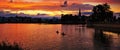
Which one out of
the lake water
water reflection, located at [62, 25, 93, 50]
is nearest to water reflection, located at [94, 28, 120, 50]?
the lake water

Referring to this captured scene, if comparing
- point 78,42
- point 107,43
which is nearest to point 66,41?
point 78,42

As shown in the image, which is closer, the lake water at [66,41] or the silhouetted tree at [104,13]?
the lake water at [66,41]

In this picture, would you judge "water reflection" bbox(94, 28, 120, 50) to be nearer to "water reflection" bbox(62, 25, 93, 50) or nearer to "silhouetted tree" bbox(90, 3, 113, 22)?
"water reflection" bbox(62, 25, 93, 50)

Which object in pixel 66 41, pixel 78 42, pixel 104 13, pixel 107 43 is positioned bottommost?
pixel 104 13

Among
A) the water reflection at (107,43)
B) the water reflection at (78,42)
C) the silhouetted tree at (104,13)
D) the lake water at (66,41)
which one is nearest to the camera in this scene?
the water reflection at (107,43)

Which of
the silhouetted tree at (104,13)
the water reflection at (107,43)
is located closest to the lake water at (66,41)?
the water reflection at (107,43)

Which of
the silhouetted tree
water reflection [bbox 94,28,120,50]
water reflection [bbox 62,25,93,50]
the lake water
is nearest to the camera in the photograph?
water reflection [bbox 94,28,120,50]

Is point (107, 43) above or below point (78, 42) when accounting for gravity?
above

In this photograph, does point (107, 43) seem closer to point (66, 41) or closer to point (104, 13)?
point (66, 41)

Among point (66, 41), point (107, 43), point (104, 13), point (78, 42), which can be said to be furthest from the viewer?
point (104, 13)

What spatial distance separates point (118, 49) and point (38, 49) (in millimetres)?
10712

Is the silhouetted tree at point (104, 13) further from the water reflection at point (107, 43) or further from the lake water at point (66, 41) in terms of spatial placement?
the water reflection at point (107, 43)

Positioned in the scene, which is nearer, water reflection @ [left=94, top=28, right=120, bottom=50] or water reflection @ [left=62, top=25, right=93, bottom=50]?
water reflection @ [left=94, top=28, right=120, bottom=50]

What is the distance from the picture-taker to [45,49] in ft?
154
